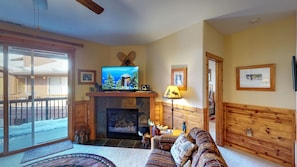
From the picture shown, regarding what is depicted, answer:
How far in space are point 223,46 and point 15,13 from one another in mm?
4176

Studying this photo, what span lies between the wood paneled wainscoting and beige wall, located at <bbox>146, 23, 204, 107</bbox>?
1.24m

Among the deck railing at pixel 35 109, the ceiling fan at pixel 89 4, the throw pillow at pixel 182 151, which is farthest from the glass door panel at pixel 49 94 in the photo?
the throw pillow at pixel 182 151

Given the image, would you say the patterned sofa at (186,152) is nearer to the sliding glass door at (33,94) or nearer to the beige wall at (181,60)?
the beige wall at (181,60)

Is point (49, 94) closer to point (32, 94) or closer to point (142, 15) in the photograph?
point (32, 94)

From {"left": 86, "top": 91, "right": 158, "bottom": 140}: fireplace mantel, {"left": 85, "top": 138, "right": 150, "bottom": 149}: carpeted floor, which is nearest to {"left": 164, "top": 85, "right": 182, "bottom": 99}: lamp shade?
{"left": 86, "top": 91, "right": 158, "bottom": 140}: fireplace mantel

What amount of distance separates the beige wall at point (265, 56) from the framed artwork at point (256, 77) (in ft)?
0.26

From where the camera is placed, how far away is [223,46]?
12.5 feet

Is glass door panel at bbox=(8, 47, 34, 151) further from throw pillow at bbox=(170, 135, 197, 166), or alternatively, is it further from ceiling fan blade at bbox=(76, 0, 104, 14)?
throw pillow at bbox=(170, 135, 197, 166)

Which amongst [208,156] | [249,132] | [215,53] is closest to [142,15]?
[215,53]

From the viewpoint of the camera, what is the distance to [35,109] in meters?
3.76

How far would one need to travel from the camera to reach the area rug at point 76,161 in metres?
2.84

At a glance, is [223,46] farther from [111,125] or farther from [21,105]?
[21,105]

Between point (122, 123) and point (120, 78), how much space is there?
1.20 metres

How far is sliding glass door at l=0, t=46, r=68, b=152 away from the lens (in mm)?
3363
